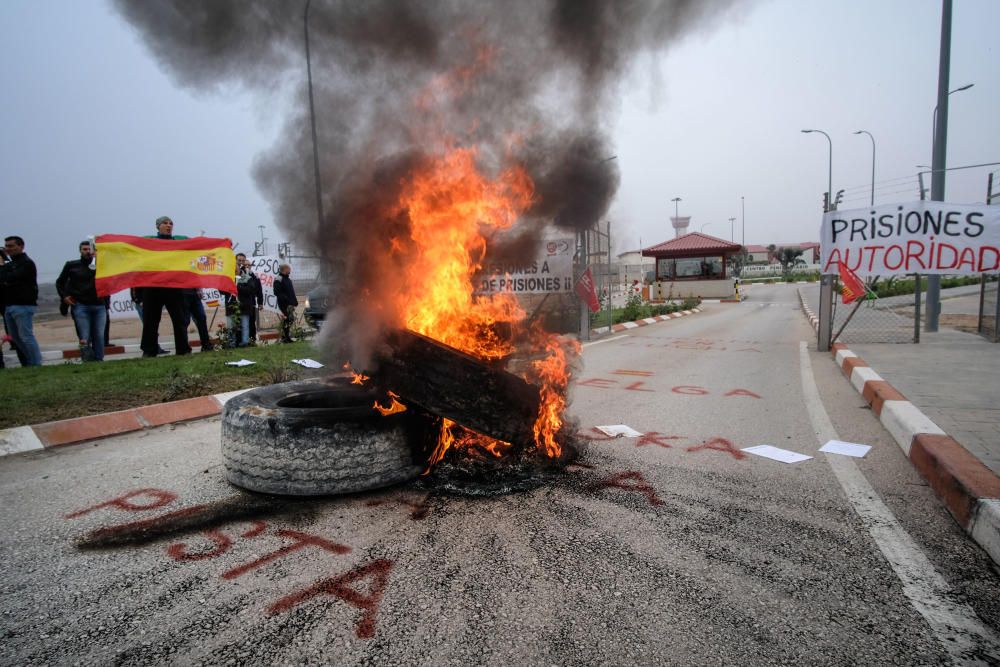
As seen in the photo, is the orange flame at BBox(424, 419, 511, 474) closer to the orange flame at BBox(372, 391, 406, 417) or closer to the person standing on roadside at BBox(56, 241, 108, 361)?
the orange flame at BBox(372, 391, 406, 417)

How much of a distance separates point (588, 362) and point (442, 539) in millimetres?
6600

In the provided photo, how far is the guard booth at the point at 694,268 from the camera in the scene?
30266 mm

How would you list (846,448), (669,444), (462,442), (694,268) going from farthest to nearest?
(694,268)
(669,444)
(846,448)
(462,442)

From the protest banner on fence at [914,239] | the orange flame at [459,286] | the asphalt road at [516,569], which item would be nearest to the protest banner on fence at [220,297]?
the orange flame at [459,286]

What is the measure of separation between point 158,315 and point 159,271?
0.75 metres

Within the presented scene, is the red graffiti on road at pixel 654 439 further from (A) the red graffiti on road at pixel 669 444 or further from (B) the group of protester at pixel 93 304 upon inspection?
(B) the group of protester at pixel 93 304

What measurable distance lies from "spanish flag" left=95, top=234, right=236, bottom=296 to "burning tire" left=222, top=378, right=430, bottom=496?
655 centimetres

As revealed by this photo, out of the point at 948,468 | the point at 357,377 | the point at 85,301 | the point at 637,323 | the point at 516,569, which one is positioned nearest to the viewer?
the point at 516,569

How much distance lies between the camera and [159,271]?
8852mm

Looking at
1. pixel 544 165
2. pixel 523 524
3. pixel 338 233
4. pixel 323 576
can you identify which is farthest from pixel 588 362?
pixel 323 576

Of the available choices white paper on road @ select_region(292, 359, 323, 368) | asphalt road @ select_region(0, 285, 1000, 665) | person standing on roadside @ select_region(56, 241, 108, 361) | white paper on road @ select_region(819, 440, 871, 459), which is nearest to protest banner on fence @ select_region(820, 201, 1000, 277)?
white paper on road @ select_region(819, 440, 871, 459)

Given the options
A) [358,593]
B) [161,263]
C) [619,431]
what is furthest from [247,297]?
[358,593]

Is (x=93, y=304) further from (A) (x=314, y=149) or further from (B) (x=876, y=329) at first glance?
(B) (x=876, y=329)

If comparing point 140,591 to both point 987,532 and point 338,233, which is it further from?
point 987,532
